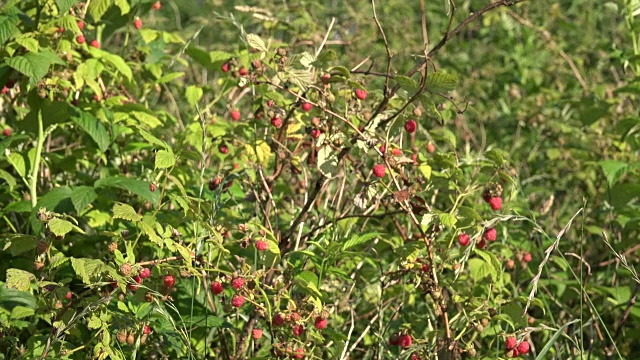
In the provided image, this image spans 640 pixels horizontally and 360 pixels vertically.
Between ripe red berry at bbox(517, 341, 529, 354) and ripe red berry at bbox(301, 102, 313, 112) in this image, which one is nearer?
ripe red berry at bbox(517, 341, 529, 354)

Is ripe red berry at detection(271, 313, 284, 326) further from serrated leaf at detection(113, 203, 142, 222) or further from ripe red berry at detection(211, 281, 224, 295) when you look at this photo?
serrated leaf at detection(113, 203, 142, 222)

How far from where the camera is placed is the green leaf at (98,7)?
124 inches

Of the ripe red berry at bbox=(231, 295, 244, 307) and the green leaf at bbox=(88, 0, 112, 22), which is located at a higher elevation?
the green leaf at bbox=(88, 0, 112, 22)

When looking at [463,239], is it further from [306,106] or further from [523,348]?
[306,106]

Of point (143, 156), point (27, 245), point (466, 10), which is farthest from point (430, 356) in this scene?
point (466, 10)

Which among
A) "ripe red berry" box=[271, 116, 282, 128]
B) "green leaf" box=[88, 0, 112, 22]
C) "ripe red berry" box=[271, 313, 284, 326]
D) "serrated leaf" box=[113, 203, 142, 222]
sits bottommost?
"ripe red berry" box=[271, 313, 284, 326]

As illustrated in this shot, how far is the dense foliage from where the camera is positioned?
248cm

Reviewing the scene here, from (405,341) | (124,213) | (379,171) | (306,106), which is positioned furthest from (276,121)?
(405,341)

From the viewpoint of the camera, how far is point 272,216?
11.0 feet

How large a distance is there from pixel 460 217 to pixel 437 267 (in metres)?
0.20

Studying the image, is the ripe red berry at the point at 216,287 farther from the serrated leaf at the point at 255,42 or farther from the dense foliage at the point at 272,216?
the serrated leaf at the point at 255,42

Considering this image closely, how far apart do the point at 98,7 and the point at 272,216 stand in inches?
35.0

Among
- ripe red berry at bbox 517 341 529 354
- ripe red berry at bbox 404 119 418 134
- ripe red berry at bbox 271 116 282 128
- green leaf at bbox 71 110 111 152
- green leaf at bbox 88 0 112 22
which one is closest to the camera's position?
ripe red berry at bbox 517 341 529 354

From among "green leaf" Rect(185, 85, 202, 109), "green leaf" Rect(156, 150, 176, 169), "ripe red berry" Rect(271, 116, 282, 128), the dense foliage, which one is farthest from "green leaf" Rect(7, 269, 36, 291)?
"green leaf" Rect(185, 85, 202, 109)
